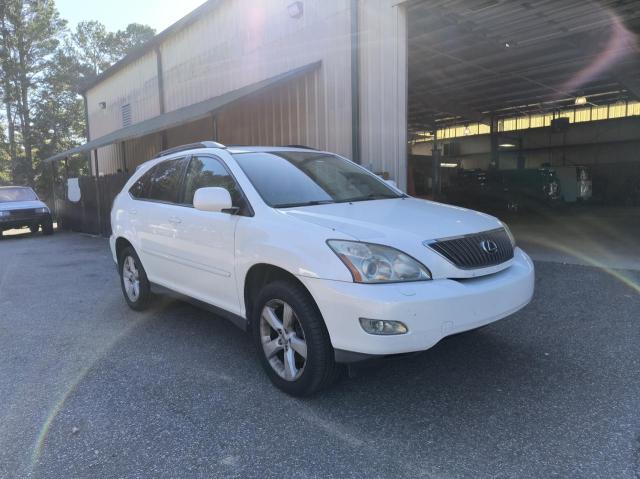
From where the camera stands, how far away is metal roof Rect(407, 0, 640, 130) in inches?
360

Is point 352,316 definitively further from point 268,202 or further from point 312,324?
point 268,202

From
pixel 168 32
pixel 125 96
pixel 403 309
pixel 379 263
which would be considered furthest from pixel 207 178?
pixel 125 96

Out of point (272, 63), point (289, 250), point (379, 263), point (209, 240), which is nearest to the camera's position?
point (379, 263)

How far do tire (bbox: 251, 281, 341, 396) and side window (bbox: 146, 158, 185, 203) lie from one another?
177cm

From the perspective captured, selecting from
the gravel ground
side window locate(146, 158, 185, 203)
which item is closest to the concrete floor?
the gravel ground

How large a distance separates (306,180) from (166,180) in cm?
165

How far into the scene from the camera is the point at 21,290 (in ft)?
22.6

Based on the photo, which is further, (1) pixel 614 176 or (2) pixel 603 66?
(1) pixel 614 176

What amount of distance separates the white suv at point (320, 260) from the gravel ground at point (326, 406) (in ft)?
1.31

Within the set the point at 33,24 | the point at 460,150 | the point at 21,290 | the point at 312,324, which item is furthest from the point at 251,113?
the point at 33,24

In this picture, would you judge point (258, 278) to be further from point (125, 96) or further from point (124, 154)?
point (125, 96)

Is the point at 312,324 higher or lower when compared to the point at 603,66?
lower

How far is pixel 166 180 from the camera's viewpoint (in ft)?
15.6

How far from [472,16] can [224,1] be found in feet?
19.0
